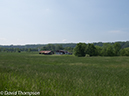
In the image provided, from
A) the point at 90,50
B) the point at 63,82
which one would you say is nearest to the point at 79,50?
the point at 90,50

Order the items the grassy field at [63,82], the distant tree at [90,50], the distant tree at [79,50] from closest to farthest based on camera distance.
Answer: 1. the grassy field at [63,82]
2. the distant tree at [79,50]
3. the distant tree at [90,50]

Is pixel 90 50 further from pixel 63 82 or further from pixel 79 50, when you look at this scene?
pixel 63 82

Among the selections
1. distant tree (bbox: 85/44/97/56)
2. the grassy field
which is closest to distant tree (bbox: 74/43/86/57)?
distant tree (bbox: 85/44/97/56)

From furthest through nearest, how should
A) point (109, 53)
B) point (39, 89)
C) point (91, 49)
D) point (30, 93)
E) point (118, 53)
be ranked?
point (118, 53) < point (109, 53) < point (91, 49) < point (39, 89) < point (30, 93)

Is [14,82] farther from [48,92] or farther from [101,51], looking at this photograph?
[101,51]

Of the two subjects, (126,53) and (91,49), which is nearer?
(91,49)

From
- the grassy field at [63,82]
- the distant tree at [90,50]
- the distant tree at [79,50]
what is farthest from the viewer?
the distant tree at [90,50]

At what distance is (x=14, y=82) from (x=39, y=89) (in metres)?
1.79

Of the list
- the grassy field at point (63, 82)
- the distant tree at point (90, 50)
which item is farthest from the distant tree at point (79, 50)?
the grassy field at point (63, 82)

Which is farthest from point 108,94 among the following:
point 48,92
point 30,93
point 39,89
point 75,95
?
point 30,93

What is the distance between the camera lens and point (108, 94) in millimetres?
7055

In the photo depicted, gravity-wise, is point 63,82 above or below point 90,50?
above

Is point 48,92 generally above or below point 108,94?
above

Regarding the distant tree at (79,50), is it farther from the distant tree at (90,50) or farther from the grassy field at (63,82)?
the grassy field at (63,82)
